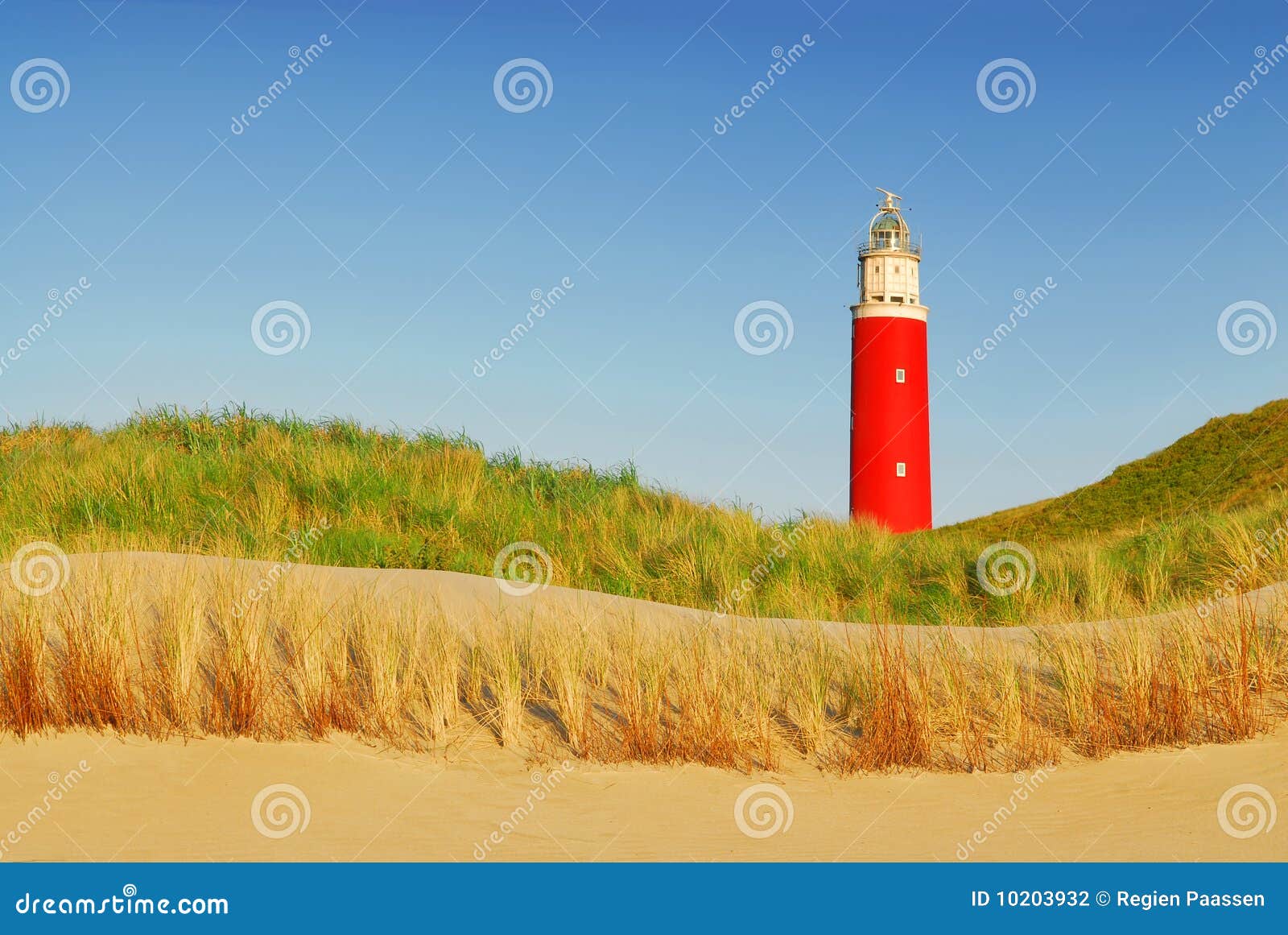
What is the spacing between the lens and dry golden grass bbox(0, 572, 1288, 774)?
605 centimetres

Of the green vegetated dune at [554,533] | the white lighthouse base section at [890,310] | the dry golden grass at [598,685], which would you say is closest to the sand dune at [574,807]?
the dry golden grass at [598,685]

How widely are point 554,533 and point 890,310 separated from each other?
1782 cm

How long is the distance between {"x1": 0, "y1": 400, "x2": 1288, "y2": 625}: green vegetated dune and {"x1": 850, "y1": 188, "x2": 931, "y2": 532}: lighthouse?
11.9m

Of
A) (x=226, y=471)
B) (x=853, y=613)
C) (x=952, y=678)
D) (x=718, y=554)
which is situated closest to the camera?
(x=952, y=678)

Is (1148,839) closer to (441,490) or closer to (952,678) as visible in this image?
(952,678)

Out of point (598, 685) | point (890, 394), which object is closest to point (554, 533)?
point (598, 685)

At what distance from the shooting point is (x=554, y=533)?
39.9 ft

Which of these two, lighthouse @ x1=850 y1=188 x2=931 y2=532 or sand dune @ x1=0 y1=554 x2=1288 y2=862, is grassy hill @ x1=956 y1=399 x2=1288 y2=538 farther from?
sand dune @ x1=0 y1=554 x2=1288 y2=862

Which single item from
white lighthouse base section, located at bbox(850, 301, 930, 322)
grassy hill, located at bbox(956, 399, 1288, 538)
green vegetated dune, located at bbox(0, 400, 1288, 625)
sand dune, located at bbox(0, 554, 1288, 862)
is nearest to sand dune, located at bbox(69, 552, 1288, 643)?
green vegetated dune, located at bbox(0, 400, 1288, 625)

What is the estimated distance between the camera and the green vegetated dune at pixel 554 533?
10.5 meters

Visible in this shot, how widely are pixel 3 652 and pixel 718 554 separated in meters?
6.98

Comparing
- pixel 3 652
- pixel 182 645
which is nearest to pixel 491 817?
pixel 182 645

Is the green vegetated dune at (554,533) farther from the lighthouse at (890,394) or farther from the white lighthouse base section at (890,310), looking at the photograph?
the white lighthouse base section at (890,310)

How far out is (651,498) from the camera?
1466 cm
